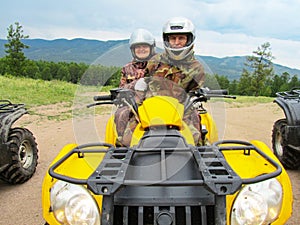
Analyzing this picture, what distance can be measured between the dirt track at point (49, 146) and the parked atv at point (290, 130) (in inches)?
9.6

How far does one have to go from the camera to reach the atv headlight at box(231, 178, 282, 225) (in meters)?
1.93

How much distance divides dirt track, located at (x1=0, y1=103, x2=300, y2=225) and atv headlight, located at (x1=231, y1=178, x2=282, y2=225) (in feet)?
5.09

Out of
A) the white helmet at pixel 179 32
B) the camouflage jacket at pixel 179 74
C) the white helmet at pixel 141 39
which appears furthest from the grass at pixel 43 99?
the white helmet at pixel 179 32

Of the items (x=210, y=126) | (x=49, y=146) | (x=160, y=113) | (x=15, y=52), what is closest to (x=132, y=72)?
(x=210, y=126)

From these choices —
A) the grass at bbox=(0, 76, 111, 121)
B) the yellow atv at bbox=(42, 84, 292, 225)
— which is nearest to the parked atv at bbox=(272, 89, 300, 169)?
the yellow atv at bbox=(42, 84, 292, 225)

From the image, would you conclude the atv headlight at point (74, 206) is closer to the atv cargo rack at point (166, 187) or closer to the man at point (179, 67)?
the atv cargo rack at point (166, 187)

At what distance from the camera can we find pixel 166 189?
193 cm

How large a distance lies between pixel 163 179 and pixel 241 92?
1985 inches

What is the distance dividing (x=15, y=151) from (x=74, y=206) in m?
3.14

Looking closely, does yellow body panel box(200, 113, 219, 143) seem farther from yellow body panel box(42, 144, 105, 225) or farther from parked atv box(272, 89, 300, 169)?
parked atv box(272, 89, 300, 169)

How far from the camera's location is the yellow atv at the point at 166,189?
1.79 meters

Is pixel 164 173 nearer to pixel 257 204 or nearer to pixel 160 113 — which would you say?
pixel 257 204

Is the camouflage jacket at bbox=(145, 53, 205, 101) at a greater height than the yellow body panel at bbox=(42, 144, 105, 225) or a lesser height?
greater

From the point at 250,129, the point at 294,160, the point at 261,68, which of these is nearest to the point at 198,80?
the point at 294,160
